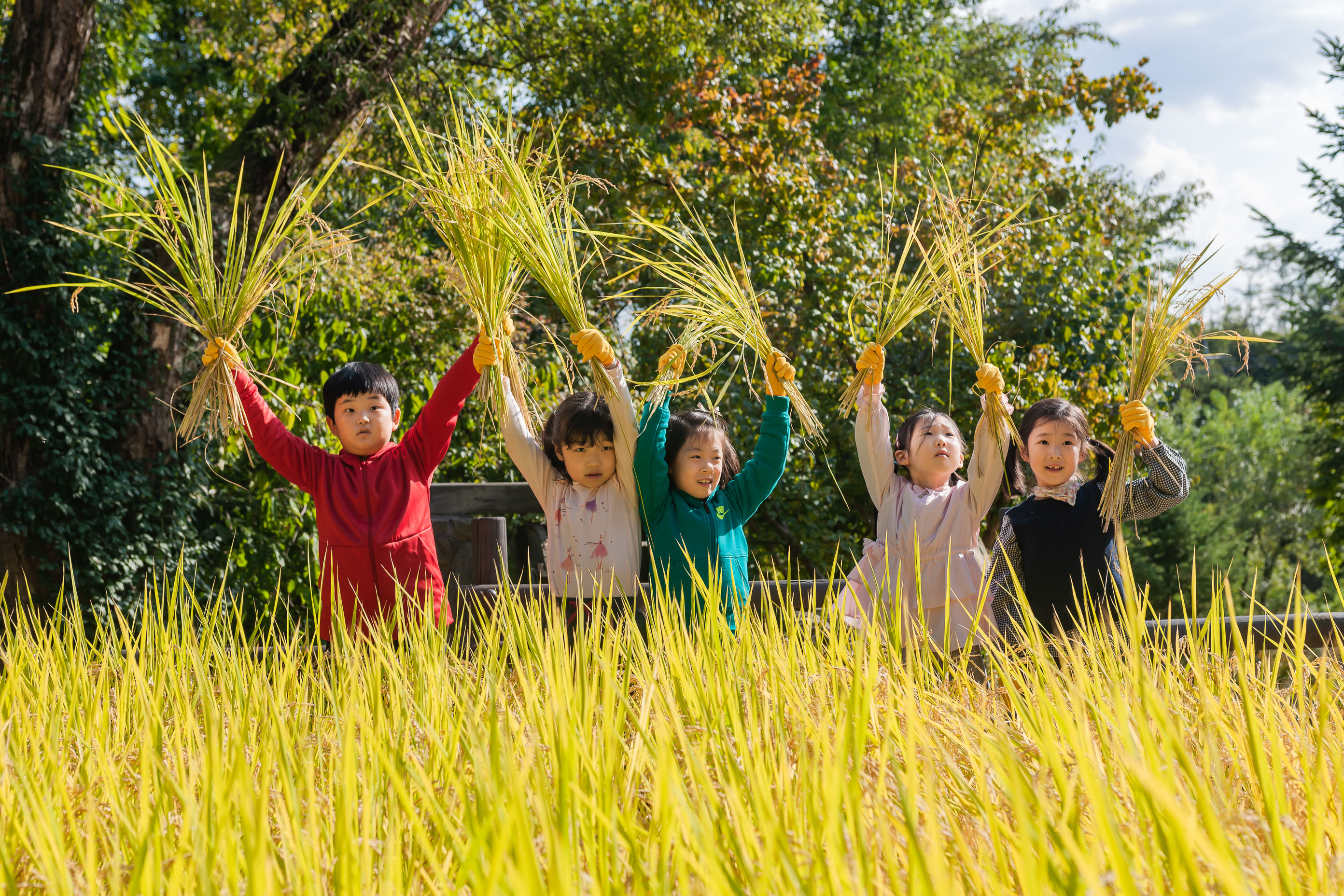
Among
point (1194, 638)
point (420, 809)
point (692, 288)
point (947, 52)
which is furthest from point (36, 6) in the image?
point (947, 52)

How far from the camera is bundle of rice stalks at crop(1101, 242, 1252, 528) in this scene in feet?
8.39

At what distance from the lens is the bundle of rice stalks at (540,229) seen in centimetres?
251

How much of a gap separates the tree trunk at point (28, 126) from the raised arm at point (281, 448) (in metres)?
3.05

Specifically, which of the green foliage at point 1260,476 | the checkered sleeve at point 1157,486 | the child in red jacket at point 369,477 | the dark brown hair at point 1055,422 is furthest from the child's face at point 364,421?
the green foliage at point 1260,476

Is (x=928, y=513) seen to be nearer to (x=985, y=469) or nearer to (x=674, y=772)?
(x=985, y=469)

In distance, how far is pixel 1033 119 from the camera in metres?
9.89

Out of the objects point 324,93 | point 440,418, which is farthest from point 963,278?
point 324,93

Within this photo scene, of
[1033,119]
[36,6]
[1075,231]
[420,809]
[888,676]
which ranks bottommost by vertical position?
[420,809]

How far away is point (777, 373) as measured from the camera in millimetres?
2822

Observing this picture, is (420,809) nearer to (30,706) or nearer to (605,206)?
(30,706)

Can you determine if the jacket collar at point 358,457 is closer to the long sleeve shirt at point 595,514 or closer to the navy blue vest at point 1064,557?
the long sleeve shirt at point 595,514

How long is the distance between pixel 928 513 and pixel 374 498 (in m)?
1.68

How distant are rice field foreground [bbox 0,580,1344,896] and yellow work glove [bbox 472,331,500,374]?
0.75 m

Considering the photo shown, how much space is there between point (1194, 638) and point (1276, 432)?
61.9 ft
